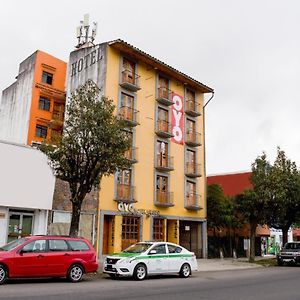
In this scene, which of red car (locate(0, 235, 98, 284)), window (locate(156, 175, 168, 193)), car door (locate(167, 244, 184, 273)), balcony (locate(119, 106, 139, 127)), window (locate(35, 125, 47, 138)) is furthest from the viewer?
window (locate(35, 125, 47, 138))

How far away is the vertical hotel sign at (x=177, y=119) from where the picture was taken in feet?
108

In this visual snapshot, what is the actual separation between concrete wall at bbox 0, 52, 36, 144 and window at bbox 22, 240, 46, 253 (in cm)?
2206

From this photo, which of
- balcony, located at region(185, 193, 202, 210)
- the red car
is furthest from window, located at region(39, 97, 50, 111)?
the red car

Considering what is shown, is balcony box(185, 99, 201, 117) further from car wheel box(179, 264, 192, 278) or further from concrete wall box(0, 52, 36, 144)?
car wheel box(179, 264, 192, 278)

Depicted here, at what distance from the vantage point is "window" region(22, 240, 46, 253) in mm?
14125

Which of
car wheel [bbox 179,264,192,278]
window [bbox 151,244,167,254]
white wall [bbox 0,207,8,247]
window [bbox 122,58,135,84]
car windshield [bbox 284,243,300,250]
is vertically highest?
window [bbox 122,58,135,84]

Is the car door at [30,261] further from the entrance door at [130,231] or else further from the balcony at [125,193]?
the entrance door at [130,231]

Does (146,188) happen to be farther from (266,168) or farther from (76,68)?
(76,68)

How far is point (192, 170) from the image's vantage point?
111ft

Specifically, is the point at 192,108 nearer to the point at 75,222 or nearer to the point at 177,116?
the point at 177,116

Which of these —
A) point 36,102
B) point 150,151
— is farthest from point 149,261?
point 36,102

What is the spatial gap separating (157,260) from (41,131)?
22.5m

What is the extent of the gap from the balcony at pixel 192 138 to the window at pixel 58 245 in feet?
64.8

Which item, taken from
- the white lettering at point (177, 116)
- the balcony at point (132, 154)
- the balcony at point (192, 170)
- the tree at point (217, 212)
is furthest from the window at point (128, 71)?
the tree at point (217, 212)
